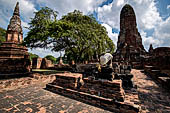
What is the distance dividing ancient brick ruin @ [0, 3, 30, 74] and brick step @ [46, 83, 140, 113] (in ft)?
16.1

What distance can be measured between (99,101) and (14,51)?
771 cm

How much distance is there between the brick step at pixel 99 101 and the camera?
250 cm

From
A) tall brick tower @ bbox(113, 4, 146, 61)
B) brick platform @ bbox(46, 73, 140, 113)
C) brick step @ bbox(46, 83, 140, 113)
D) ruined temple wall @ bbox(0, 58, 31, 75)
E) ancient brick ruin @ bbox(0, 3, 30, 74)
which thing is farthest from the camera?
tall brick tower @ bbox(113, 4, 146, 61)

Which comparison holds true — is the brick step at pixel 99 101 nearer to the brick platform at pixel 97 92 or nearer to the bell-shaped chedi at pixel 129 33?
the brick platform at pixel 97 92

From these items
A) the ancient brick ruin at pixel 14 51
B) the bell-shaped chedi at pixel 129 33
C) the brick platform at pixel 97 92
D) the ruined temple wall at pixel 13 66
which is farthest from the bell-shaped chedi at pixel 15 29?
the bell-shaped chedi at pixel 129 33

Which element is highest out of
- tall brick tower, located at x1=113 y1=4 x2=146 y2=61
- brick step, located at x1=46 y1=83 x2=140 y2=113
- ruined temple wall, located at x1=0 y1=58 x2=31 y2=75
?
tall brick tower, located at x1=113 y1=4 x2=146 y2=61

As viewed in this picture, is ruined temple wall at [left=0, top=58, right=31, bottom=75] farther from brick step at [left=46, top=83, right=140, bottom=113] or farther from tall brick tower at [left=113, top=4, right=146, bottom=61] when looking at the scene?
tall brick tower at [left=113, top=4, right=146, bottom=61]

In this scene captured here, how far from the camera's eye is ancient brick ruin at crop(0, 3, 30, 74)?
6160mm

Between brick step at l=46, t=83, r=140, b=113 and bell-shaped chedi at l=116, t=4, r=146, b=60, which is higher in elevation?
bell-shaped chedi at l=116, t=4, r=146, b=60

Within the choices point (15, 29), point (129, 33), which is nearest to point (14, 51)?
point (15, 29)

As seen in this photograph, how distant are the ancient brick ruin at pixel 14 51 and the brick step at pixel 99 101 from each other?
491 cm

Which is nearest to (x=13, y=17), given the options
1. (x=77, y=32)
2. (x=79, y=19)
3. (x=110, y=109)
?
(x=77, y=32)

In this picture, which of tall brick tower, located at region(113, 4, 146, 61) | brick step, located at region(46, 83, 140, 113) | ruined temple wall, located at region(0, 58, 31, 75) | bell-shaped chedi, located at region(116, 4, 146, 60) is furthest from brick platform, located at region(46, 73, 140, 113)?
bell-shaped chedi, located at region(116, 4, 146, 60)

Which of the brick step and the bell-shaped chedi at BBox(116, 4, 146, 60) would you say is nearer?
the brick step
